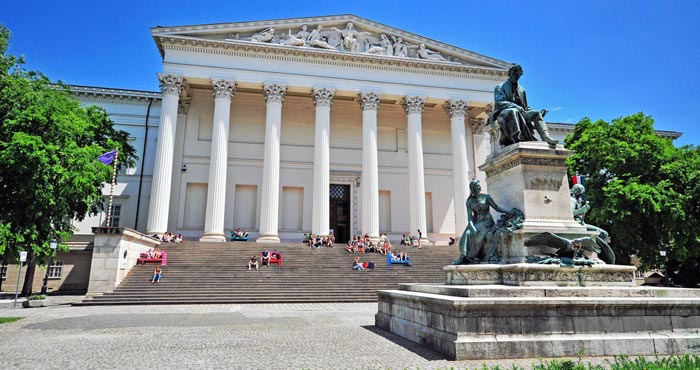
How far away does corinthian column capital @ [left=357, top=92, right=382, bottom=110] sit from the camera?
3362 centimetres

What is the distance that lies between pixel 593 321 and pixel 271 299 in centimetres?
1482

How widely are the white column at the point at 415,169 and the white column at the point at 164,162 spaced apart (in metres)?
17.1

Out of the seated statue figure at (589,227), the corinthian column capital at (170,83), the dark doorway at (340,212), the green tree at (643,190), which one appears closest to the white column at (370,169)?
the dark doorway at (340,212)

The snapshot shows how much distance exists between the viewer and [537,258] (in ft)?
23.5

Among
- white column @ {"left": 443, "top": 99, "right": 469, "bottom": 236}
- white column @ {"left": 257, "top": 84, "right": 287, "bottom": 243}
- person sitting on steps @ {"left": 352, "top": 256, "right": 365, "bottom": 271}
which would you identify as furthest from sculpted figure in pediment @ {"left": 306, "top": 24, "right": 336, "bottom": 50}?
person sitting on steps @ {"left": 352, "top": 256, "right": 365, "bottom": 271}

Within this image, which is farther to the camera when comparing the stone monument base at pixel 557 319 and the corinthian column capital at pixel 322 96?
the corinthian column capital at pixel 322 96

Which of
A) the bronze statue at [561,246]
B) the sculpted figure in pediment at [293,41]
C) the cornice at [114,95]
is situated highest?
the sculpted figure in pediment at [293,41]

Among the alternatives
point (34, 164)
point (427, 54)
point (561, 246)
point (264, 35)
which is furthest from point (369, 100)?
point (561, 246)

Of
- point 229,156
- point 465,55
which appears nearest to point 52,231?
point 229,156

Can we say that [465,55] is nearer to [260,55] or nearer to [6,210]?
[260,55]

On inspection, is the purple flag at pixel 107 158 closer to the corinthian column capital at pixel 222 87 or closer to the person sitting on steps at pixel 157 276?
the person sitting on steps at pixel 157 276

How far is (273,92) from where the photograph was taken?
105ft

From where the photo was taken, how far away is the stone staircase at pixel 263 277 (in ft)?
62.6

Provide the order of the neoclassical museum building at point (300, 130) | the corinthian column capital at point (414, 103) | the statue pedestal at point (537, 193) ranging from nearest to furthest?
the statue pedestal at point (537, 193), the neoclassical museum building at point (300, 130), the corinthian column capital at point (414, 103)
